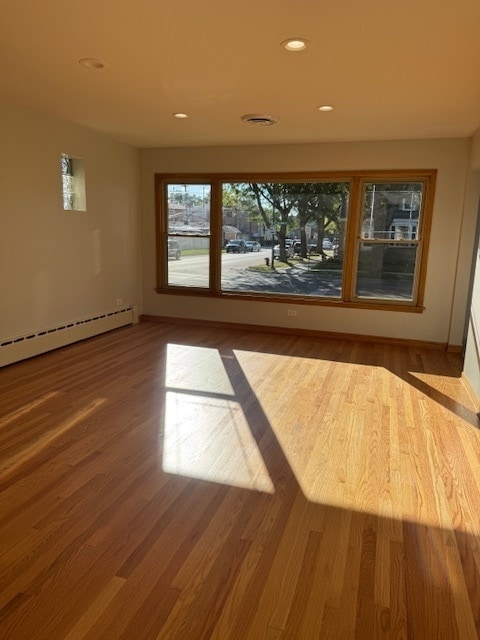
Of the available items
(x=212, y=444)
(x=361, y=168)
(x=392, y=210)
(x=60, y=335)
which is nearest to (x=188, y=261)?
(x=60, y=335)

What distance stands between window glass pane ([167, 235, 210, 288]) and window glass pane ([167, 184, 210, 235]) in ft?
0.43

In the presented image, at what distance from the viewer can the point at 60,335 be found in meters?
5.10

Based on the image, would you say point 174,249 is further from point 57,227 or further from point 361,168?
point 361,168

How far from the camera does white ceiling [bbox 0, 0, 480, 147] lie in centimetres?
228

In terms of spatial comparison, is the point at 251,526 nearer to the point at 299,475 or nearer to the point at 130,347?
the point at 299,475

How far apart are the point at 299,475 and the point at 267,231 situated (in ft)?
13.8

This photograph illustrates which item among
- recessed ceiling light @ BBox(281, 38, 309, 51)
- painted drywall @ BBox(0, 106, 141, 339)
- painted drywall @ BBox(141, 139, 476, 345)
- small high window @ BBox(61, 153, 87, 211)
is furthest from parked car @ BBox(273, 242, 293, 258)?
recessed ceiling light @ BBox(281, 38, 309, 51)

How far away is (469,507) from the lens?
234cm

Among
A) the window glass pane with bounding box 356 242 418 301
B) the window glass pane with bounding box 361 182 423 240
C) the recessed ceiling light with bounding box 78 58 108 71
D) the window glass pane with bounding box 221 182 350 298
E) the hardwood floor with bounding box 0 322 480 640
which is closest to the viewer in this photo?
the hardwood floor with bounding box 0 322 480 640

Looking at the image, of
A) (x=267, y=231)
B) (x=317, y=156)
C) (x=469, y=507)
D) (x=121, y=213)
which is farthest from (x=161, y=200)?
(x=469, y=507)

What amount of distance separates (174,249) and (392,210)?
10.1 ft

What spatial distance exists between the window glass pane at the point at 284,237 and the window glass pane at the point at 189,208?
0.28m

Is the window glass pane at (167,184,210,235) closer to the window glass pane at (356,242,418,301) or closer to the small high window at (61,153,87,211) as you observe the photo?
the small high window at (61,153,87,211)

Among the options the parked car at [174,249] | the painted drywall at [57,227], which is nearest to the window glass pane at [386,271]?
the parked car at [174,249]
